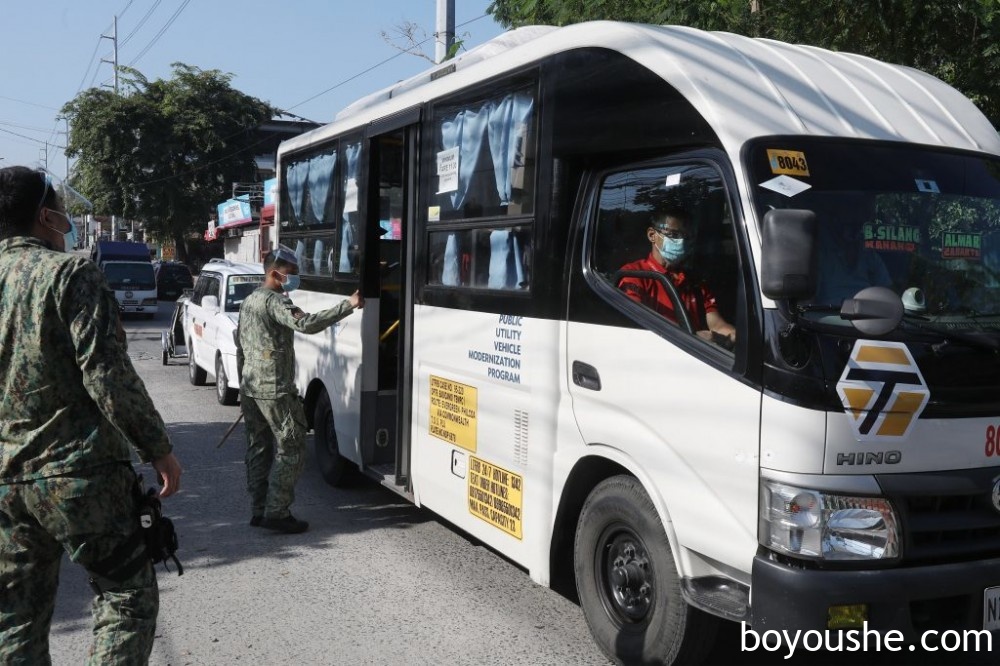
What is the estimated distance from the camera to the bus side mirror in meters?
3.14

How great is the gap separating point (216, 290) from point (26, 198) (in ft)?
31.2

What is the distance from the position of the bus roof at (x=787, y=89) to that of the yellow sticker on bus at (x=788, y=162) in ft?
0.31

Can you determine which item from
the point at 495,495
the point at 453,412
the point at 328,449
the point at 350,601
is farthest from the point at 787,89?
the point at 328,449

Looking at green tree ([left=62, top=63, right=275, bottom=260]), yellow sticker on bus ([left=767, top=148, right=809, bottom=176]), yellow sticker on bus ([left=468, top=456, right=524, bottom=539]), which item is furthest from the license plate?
green tree ([left=62, top=63, right=275, bottom=260])

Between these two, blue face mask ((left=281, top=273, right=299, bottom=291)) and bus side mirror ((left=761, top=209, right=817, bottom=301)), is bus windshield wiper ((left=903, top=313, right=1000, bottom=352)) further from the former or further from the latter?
blue face mask ((left=281, top=273, right=299, bottom=291))

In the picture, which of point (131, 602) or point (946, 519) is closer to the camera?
point (131, 602)

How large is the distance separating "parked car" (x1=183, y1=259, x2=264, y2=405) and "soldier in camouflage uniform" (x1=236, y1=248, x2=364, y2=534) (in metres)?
4.62

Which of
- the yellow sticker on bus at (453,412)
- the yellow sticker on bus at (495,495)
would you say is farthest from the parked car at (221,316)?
the yellow sticker on bus at (495,495)

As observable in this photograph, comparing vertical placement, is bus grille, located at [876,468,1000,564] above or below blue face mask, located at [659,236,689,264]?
below

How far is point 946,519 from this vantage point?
3.39m

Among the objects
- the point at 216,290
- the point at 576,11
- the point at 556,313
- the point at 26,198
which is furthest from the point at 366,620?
the point at 216,290

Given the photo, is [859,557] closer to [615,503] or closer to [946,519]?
[946,519]

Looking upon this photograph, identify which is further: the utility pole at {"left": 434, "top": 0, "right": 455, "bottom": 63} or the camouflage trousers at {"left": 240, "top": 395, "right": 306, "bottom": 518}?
the utility pole at {"left": 434, "top": 0, "right": 455, "bottom": 63}

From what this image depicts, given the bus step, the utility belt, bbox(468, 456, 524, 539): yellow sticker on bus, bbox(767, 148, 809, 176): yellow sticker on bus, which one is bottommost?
the bus step
